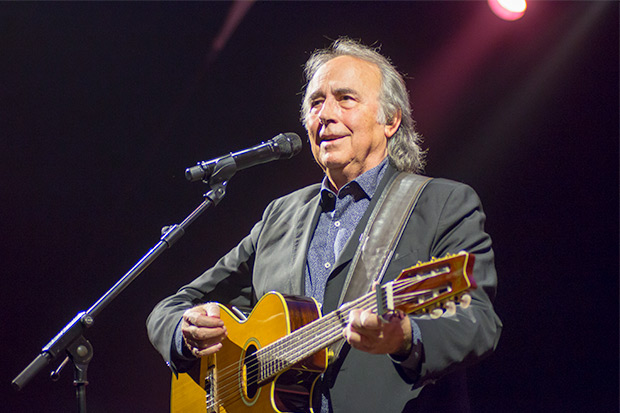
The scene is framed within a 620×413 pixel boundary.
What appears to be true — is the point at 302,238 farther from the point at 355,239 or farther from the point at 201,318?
the point at 201,318

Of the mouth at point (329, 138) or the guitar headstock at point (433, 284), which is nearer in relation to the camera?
the guitar headstock at point (433, 284)

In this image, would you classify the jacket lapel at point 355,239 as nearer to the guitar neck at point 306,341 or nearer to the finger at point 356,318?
the guitar neck at point 306,341

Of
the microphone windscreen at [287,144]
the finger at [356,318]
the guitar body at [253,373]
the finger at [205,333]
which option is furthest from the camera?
the microphone windscreen at [287,144]

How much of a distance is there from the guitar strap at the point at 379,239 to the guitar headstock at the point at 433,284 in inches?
19.5

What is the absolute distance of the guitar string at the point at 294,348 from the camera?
180 centimetres

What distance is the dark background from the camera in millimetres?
4055

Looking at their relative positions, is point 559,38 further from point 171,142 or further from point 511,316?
point 171,142

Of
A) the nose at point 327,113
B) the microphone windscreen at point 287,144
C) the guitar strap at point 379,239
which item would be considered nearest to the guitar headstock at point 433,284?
the guitar strap at point 379,239

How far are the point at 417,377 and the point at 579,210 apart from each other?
2.78 meters

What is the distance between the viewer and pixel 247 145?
4637 mm

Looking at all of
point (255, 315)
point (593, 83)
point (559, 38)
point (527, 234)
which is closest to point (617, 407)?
point (527, 234)

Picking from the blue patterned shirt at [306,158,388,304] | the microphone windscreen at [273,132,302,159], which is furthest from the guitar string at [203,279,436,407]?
the microphone windscreen at [273,132,302,159]

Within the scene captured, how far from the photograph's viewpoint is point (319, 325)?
1.99 metres

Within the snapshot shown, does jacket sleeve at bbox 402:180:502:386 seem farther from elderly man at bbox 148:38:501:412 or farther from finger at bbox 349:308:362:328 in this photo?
finger at bbox 349:308:362:328
